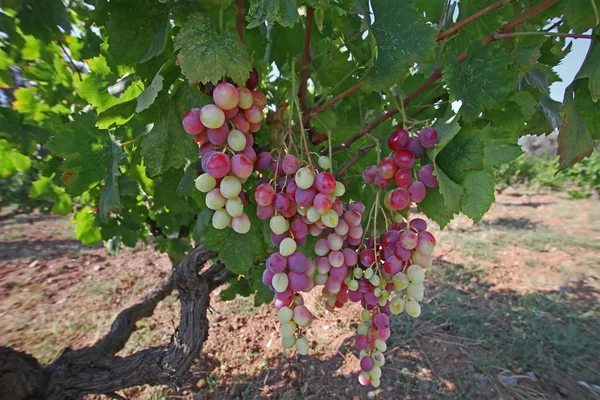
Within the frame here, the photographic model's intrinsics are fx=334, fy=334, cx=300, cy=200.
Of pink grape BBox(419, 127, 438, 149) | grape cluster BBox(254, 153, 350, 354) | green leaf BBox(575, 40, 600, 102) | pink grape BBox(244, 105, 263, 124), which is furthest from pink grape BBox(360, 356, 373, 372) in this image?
green leaf BBox(575, 40, 600, 102)

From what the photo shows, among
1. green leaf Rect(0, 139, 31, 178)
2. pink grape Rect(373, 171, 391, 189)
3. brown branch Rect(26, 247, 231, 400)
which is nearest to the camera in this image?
pink grape Rect(373, 171, 391, 189)

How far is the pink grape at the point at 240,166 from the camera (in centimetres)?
64

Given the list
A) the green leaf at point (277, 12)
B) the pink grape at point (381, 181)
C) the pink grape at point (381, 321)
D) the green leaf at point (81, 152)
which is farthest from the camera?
the green leaf at point (81, 152)

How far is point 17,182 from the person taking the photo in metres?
6.43

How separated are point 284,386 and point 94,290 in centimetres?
305

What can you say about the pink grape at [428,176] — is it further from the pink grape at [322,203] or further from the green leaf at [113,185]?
the green leaf at [113,185]

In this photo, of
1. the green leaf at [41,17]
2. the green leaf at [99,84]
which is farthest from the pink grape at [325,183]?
the green leaf at [41,17]

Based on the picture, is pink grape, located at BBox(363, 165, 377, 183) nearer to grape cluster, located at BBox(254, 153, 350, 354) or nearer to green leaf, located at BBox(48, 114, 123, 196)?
grape cluster, located at BBox(254, 153, 350, 354)

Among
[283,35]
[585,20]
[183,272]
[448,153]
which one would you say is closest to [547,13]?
[585,20]

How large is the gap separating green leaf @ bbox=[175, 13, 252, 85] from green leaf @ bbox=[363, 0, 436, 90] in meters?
0.31

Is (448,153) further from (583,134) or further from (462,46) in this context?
(462,46)

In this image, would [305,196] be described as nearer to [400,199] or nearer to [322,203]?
[322,203]

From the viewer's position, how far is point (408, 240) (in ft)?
2.46

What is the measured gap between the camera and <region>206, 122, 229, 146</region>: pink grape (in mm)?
629
